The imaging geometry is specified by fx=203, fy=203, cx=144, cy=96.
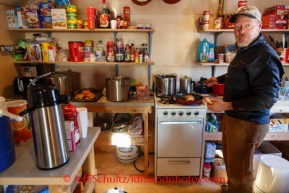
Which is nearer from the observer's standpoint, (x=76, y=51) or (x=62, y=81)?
(x=62, y=81)

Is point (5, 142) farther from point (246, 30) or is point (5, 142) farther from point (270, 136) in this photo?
point (270, 136)

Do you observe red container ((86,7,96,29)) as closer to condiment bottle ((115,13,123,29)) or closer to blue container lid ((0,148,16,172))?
condiment bottle ((115,13,123,29))

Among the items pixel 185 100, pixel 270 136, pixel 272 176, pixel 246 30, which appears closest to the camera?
pixel 246 30

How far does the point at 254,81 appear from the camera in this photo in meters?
1.33

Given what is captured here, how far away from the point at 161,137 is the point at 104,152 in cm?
104

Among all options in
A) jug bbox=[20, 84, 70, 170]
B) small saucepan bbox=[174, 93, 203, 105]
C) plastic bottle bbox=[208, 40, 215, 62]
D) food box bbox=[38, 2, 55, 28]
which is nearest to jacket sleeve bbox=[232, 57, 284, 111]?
small saucepan bbox=[174, 93, 203, 105]

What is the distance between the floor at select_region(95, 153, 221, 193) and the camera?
2053 mm

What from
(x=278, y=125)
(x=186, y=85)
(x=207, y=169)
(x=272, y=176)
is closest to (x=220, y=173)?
(x=207, y=169)

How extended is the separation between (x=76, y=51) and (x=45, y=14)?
1.65 feet

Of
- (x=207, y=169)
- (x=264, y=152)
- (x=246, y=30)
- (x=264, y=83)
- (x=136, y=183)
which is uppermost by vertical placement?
(x=246, y=30)

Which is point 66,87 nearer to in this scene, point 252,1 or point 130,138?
point 130,138

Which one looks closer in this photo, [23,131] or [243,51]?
[23,131]

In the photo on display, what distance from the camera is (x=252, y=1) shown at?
229cm

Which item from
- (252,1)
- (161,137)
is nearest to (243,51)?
(161,137)
